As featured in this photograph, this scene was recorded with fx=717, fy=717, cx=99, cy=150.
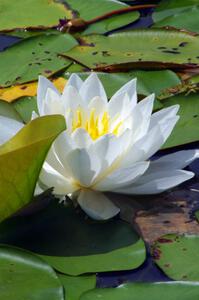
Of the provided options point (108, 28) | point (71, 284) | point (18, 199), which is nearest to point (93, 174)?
point (18, 199)

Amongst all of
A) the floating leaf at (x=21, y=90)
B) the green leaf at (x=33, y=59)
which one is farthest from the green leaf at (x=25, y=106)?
the green leaf at (x=33, y=59)

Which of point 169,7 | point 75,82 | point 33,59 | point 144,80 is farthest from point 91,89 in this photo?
point 169,7

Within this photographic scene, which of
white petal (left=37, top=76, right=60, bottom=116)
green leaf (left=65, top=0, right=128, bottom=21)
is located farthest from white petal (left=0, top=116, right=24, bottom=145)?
green leaf (left=65, top=0, right=128, bottom=21)

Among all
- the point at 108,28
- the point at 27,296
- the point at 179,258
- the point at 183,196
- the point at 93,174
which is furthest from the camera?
the point at 108,28

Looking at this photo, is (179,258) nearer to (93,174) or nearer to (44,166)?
(93,174)

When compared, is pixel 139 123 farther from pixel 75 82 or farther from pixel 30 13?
pixel 30 13

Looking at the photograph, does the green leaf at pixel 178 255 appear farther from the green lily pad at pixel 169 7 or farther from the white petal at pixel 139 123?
the green lily pad at pixel 169 7

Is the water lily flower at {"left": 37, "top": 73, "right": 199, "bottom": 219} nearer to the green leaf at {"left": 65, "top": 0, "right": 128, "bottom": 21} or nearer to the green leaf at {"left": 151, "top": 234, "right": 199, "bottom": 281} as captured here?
the green leaf at {"left": 151, "top": 234, "right": 199, "bottom": 281}
